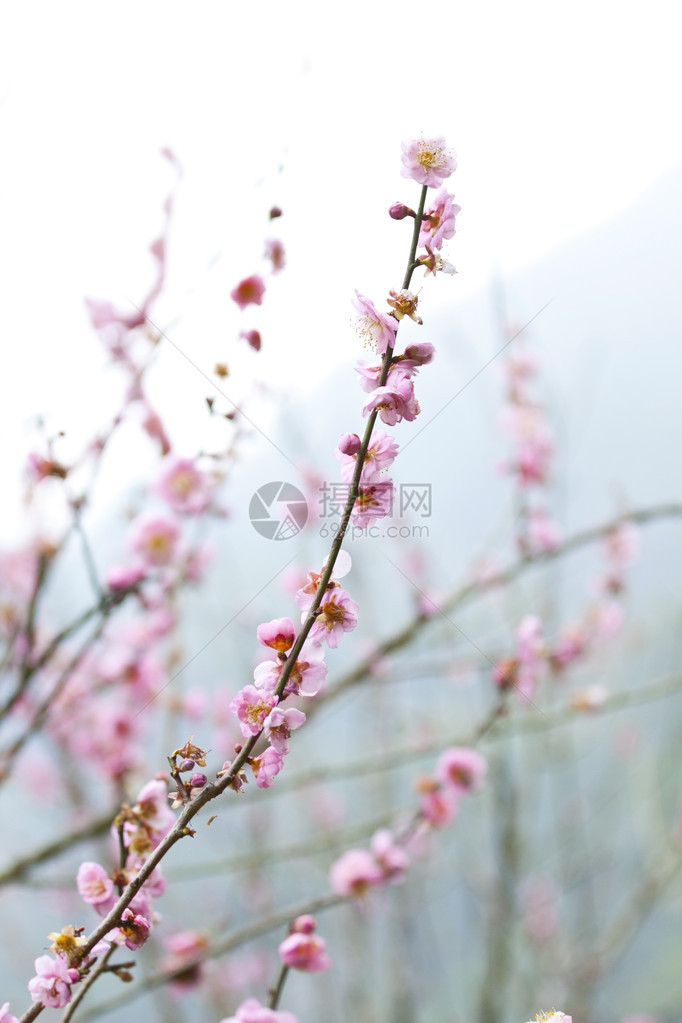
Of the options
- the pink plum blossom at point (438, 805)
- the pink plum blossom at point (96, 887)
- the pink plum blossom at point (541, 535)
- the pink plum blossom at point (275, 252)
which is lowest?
the pink plum blossom at point (96, 887)

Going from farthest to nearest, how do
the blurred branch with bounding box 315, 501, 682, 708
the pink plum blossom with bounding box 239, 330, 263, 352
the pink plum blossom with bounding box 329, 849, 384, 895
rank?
1. the blurred branch with bounding box 315, 501, 682, 708
2. the pink plum blossom with bounding box 329, 849, 384, 895
3. the pink plum blossom with bounding box 239, 330, 263, 352

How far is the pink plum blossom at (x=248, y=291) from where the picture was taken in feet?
2.51

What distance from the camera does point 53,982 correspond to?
38cm

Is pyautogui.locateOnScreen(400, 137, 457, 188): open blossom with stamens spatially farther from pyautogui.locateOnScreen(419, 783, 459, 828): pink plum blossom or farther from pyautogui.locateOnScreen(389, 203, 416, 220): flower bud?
pyautogui.locateOnScreen(419, 783, 459, 828): pink plum blossom

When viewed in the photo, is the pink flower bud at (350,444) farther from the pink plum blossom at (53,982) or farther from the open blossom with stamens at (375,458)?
the pink plum blossom at (53,982)

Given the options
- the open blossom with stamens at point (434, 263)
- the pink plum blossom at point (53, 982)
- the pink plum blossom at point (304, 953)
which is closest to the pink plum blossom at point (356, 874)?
the pink plum blossom at point (304, 953)

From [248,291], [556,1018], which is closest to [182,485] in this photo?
[248,291]

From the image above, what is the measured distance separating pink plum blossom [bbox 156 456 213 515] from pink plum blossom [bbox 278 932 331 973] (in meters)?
0.56

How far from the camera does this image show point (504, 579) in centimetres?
113

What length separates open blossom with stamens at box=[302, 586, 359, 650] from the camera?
0.38m

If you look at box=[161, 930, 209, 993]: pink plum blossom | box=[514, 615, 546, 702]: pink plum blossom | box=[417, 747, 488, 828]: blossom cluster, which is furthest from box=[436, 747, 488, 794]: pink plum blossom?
box=[161, 930, 209, 993]: pink plum blossom

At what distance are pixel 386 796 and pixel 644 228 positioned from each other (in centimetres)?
236

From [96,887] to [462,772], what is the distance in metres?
0.67

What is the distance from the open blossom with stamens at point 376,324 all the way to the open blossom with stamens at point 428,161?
3.6 inches
